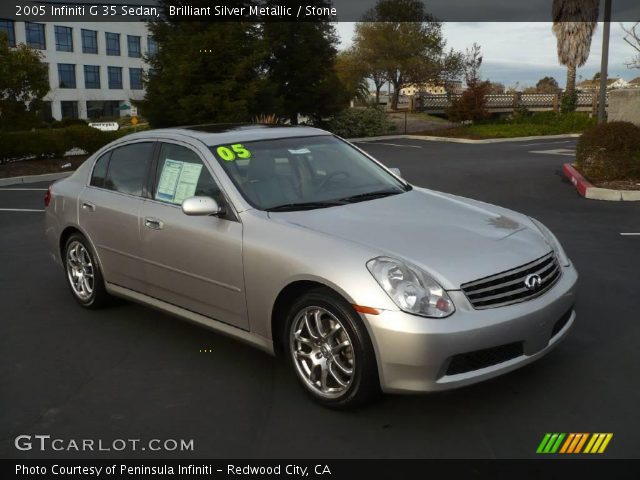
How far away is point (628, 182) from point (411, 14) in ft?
159

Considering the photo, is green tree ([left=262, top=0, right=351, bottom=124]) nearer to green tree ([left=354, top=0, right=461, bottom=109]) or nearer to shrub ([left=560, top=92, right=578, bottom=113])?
shrub ([left=560, top=92, right=578, bottom=113])

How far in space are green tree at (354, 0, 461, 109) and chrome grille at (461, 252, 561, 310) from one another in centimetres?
5078

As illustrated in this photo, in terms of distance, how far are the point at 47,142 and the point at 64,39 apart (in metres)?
50.5

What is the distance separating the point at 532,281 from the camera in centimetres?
404

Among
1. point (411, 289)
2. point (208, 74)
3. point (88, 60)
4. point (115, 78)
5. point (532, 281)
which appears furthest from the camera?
point (115, 78)

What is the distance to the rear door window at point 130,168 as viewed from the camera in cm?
553

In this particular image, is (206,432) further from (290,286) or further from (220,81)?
(220,81)

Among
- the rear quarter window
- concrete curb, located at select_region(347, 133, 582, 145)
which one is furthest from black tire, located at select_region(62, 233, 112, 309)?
concrete curb, located at select_region(347, 133, 582, 145)

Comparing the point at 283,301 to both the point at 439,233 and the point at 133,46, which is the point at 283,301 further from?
the point at 133,46

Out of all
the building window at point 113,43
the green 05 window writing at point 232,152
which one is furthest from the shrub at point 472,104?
the building window at point 113,43

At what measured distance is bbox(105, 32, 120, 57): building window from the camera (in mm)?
70312

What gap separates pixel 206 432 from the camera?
3.88 meters

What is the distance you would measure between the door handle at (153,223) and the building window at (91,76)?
6782 centimetres
